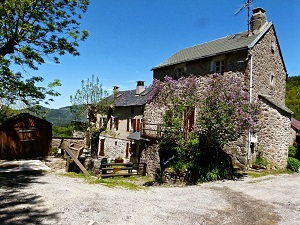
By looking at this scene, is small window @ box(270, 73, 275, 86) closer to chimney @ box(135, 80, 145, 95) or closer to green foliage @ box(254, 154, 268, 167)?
green foliage @ box(254, 154, 268, 167)

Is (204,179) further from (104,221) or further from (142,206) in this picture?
(104,221)

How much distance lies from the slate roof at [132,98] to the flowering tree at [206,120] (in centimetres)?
1036

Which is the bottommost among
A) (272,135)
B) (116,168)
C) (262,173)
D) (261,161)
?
(116,168)

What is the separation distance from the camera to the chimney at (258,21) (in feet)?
53.4

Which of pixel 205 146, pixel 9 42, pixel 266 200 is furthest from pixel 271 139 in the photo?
pixel 9 42

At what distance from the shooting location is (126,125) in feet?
90.0

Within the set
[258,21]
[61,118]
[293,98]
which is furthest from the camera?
[61,118]

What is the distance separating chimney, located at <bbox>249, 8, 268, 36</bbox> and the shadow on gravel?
16012mm

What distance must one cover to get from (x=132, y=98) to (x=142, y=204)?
21557 millimetres

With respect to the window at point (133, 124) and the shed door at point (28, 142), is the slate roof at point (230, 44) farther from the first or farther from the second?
the shed door at point (28, 142)

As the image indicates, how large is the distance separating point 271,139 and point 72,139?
1701 cm

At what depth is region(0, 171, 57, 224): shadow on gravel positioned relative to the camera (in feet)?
19.4

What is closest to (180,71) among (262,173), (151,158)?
(151,158)

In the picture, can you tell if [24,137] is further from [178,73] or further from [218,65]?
[218,65]
